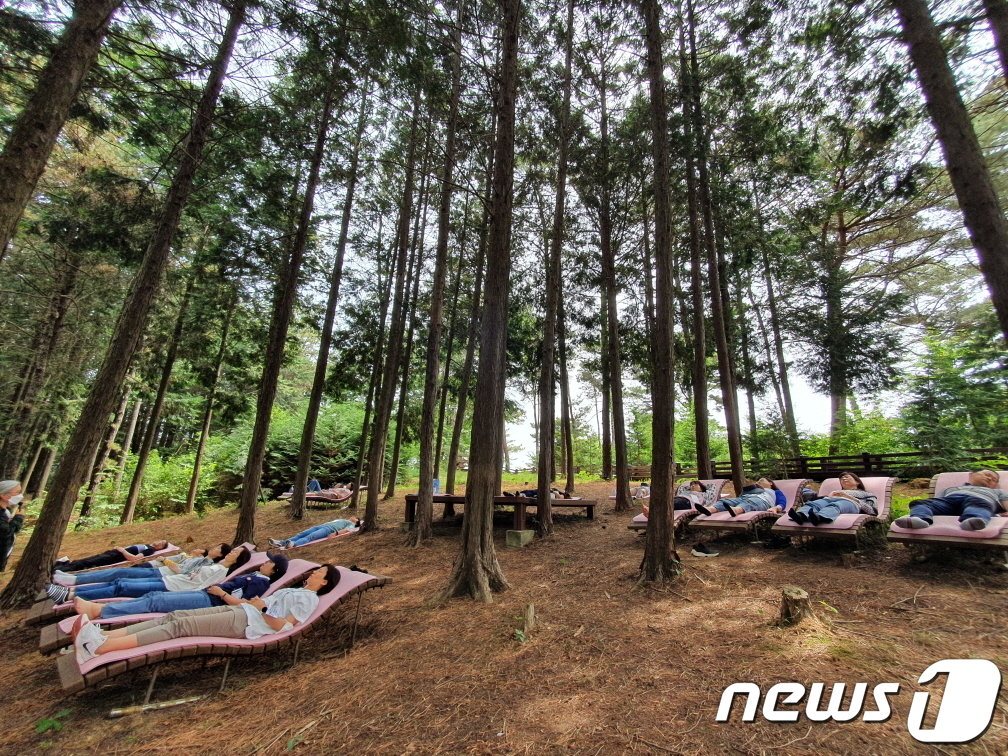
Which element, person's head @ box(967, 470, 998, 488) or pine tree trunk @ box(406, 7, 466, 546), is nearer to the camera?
person's head @ box(967, 470, 998, 488)

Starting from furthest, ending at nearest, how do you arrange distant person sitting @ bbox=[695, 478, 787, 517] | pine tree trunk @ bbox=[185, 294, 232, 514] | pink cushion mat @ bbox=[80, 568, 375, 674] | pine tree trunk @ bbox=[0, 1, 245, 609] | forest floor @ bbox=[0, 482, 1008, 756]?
1. pine tree trunk @ bbox=[185, 294, 232, 514]
2. distant person sitting @ bbox=[695, 478, 787, 517]
3. pine tree trunk @ bbox=[0, 1, 245, 609]
4. pink cushion mat @ bbox=[80, 568, 375, 674]
5. forest floor @ bbox=[0, 482, 1008, 756]

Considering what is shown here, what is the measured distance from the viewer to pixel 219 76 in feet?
21.1

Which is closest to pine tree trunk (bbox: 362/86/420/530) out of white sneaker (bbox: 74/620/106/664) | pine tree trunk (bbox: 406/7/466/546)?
pine tree trunk (bbox: 406/7/466/546)

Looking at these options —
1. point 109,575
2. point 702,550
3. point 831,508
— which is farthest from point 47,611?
point 831,508

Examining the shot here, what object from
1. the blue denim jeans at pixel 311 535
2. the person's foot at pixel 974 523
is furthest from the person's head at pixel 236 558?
the person's foot at pixel 974 523

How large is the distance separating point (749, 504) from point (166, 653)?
7434mm

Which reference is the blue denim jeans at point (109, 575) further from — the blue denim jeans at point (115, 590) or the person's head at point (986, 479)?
the person's head at point (986, 479)

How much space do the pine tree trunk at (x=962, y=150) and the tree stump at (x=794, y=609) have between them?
2.65 meters

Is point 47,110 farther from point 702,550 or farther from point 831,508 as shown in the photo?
point 831,508

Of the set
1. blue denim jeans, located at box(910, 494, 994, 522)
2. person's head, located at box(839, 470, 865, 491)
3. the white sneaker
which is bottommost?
the white sneaker

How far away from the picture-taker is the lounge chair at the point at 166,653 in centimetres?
265

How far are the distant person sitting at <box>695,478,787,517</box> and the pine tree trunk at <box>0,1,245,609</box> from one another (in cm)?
892

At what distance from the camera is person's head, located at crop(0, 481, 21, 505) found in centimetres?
462

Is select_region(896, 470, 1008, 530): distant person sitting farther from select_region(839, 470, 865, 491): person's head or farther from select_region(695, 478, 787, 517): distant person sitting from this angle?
select_region(695, 478, 787, 517): distant person sitting
